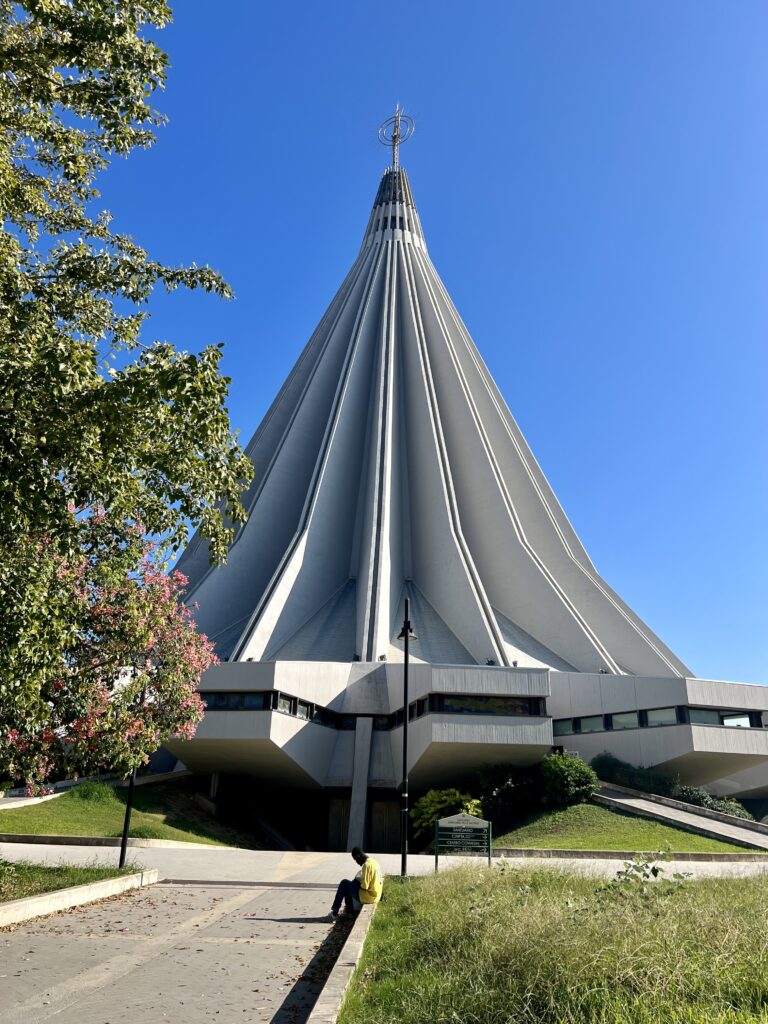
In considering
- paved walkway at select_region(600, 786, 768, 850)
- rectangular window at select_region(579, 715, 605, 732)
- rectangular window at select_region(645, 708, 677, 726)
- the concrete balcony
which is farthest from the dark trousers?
rectangular window at select_region(579, 715, 605, 732)

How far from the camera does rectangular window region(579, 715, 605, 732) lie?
2681 cm

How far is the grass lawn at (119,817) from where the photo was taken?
18500mm

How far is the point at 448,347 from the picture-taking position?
49.2 metres

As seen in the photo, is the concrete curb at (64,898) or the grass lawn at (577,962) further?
the concrete curb at (64,898)

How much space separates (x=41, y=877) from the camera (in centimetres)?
978

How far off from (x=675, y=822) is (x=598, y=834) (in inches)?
88.7

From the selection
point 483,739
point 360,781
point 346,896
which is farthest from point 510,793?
point 346,896

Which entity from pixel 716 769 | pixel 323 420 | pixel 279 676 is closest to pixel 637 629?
pixel 716 769

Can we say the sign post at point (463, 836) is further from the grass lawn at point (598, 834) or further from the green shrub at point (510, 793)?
the green shrub at point (510, 793)

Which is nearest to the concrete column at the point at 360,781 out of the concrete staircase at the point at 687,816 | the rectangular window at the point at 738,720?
the concrete staircase at the point at 687,816

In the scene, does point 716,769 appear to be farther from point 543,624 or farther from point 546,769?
point 543,624

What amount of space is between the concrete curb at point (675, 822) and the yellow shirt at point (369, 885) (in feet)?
41.2

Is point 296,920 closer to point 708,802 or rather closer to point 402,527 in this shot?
point 708,802

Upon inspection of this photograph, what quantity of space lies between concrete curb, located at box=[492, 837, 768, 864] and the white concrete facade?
21.9 feet
